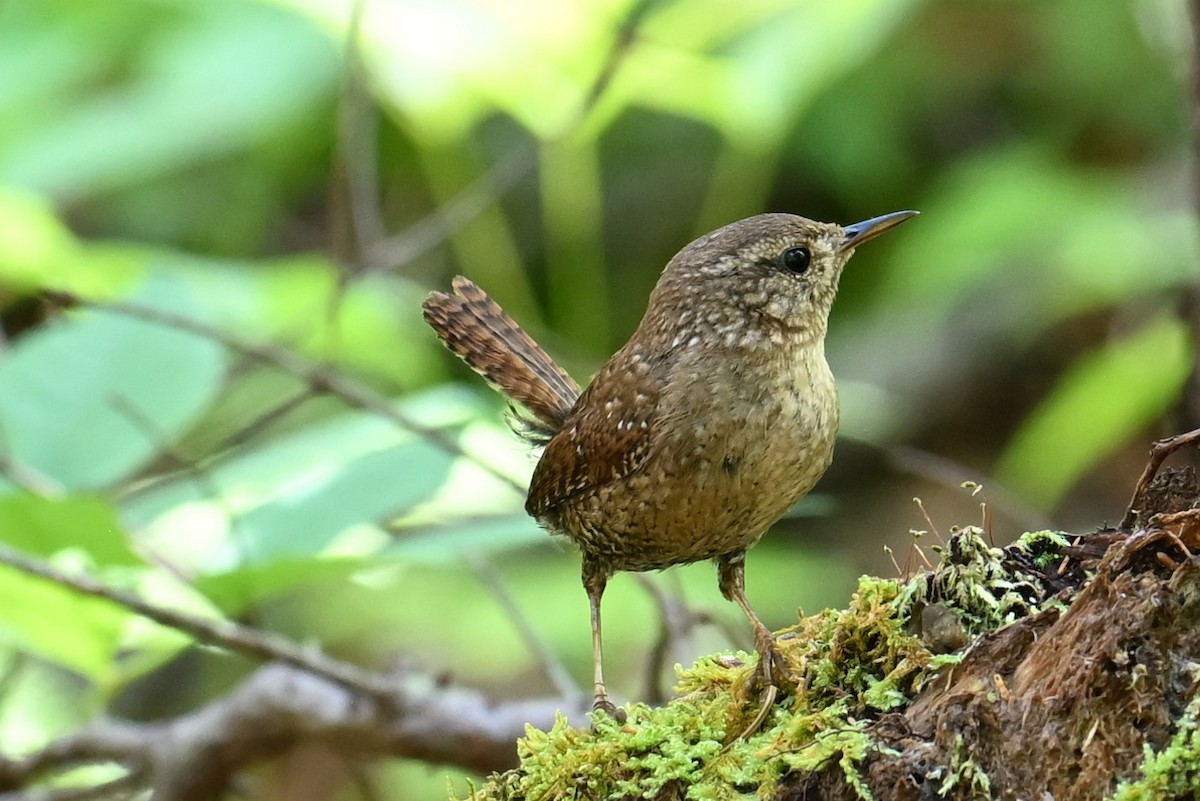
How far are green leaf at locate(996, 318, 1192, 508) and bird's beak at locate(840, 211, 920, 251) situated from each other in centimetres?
236

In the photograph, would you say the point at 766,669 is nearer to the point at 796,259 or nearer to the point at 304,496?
the point at 796,259

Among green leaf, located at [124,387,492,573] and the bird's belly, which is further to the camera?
green leaf, located at [124,387,492,573]

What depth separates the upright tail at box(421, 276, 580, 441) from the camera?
3467 millimetres

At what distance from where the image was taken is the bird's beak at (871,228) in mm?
2660

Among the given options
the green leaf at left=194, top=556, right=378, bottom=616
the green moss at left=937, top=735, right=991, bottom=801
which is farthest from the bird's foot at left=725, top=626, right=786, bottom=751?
the green leaf at left=194, top=556, right=378, bottom=616

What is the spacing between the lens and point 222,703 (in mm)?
3627

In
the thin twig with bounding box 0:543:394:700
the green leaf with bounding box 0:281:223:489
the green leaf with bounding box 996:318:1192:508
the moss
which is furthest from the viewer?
the green leaf with bounding box 996:318:1192:508

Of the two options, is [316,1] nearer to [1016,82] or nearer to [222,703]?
[222,703]

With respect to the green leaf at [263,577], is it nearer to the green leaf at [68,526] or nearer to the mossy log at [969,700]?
the green leaf at [68,526]

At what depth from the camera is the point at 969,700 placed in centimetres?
176

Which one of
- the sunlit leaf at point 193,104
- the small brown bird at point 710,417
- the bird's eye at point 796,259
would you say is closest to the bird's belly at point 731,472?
the small brown bird at point 710,417

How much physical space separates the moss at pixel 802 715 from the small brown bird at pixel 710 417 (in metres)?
0.23

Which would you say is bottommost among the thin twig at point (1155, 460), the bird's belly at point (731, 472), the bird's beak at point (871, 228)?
the thin twig at point (1155, 460)

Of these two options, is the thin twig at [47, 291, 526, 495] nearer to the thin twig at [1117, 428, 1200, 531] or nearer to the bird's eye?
the bird's eye
